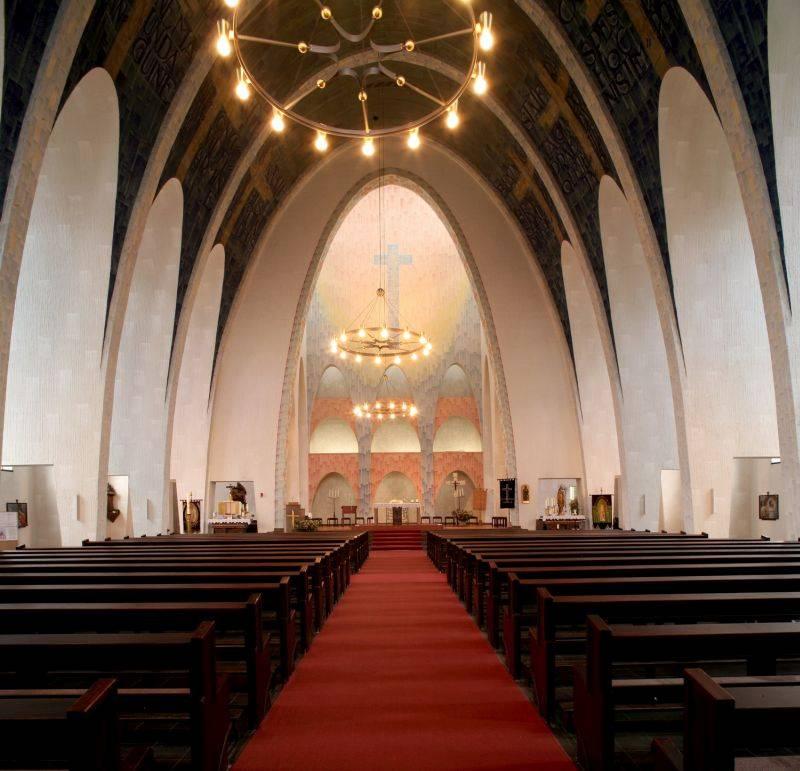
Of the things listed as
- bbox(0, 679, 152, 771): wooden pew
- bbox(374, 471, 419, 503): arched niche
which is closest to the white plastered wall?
bbox(374, 471, 419, 503): arched niche

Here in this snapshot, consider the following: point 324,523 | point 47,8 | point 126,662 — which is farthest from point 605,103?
point 324,523

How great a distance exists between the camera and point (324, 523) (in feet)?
98.9

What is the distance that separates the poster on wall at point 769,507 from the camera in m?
10.6

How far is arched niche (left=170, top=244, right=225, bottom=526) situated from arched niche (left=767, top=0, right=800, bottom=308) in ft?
42.6

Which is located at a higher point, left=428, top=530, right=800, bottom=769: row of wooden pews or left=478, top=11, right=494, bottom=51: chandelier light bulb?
left=478, top=11, right=494, bottom=51: chandelier light bulb

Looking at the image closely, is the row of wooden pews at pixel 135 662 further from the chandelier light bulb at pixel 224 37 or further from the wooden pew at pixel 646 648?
the chandelier light bulb at pixel 224 37

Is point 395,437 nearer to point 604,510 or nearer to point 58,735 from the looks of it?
point 604,510

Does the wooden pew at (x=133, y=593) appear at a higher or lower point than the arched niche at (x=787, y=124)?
lower

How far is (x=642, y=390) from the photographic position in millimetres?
15156

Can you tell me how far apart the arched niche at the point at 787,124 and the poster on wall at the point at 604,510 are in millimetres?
10310

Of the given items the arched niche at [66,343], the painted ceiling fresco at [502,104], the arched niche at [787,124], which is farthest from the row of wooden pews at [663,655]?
the arched niche at [66,343]

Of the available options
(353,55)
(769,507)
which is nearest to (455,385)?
(353,55)

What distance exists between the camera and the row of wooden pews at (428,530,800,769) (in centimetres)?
164

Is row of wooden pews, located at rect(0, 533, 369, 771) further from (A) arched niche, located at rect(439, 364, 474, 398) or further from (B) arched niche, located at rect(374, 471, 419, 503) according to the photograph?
(B) arched niche, located at rect(374, 471, 419, 503)
